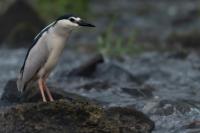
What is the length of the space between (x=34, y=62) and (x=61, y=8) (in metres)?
8.38

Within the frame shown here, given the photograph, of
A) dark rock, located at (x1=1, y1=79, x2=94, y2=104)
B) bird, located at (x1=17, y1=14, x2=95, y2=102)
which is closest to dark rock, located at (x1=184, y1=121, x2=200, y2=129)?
dark rock, located at (x1=1, y1=79, x2=94, y2=104)

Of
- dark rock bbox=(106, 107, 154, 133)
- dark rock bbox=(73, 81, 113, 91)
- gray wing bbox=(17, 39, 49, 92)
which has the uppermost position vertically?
gray wing bbox=(17, 39, 49, 92)

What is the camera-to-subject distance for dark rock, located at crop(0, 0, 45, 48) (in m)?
15.9

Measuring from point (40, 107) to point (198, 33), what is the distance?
9.11 meters

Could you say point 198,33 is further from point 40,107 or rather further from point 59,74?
point 40,107

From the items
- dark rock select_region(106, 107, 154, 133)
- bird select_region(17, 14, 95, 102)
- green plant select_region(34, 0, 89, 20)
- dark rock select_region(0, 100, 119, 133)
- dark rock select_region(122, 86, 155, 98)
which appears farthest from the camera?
green plant select_region(34, 0, 89, 20)

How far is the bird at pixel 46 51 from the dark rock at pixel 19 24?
733 centimetres

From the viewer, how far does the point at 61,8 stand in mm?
16641

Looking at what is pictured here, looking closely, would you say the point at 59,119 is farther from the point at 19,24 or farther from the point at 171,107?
the point at 19,24

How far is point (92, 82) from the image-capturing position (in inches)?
431

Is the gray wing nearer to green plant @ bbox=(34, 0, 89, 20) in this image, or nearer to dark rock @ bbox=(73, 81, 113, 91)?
dark rock @ bbox=(73, 81, 113, 91)

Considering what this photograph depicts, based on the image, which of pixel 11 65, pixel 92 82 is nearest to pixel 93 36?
pixel 11 65

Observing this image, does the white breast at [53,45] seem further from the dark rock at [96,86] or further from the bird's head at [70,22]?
the dark rock at [96,86]

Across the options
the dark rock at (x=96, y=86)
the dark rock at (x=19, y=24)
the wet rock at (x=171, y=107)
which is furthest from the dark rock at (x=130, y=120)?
the dark rock at (x=19, y=24)
